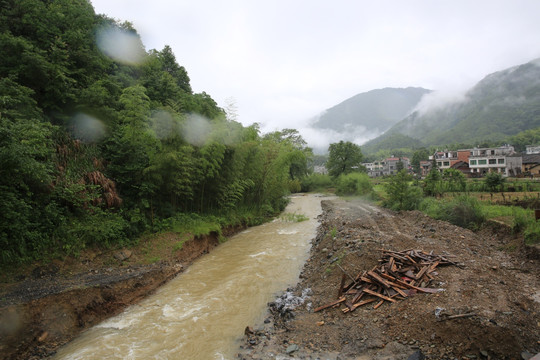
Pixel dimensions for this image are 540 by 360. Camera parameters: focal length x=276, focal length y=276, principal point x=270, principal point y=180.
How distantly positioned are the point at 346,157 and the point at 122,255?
37482 millimetres

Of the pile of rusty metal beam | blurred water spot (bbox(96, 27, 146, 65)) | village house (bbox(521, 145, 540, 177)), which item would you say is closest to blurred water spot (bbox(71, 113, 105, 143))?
blurred water spot (bbox(96, 27, 146, 65))

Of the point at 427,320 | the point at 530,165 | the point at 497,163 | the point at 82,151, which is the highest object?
the point at 82,151

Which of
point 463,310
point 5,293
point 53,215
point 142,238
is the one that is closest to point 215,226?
point 142,238

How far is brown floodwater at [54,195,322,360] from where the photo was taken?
17.9 ft

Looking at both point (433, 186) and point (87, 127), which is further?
point (433, 186)

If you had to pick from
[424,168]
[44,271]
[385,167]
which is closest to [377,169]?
[385,167]

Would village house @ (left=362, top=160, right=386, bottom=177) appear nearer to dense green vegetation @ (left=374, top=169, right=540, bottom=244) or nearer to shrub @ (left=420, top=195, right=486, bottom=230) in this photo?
dense green vegetation @ (left=374, top=169, right=540, bottom=244)

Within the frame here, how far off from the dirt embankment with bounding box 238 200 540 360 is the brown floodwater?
735mm

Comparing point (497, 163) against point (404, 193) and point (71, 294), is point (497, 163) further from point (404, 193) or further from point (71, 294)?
point (71, 294)

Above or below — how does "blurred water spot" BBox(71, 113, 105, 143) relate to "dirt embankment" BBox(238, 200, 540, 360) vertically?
above

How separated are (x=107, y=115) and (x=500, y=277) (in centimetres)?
1384

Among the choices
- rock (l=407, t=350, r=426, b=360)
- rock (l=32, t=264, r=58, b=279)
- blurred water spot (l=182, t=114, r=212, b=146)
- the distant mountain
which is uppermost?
the distant mountain

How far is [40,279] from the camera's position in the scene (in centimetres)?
663

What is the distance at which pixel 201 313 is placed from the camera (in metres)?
6.81
